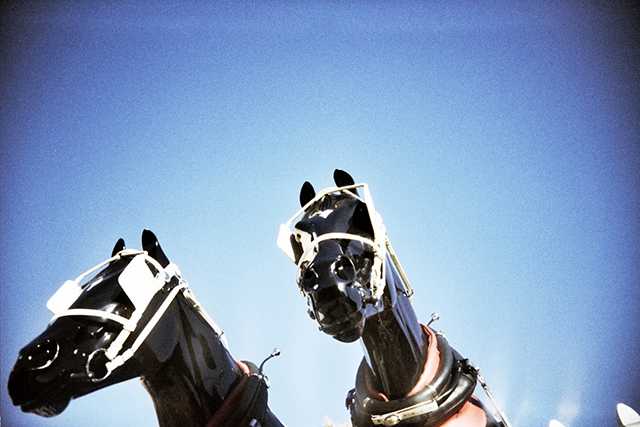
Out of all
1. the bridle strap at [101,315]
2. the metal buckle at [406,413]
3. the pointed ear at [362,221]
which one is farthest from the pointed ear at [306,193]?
the metal buckle at [406,413]

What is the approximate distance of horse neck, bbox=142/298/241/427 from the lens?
2.12 m

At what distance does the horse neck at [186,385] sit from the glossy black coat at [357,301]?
887mm

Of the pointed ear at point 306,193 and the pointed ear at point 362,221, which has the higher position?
the pointed ear at point 306,193

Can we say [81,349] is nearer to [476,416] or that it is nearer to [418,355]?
[418,355]

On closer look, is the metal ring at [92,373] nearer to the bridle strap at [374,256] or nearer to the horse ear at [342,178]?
the bridle strap at [374,256]

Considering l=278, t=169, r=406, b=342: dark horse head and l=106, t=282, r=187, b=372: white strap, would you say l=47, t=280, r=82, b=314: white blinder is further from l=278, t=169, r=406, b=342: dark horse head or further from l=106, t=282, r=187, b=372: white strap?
l=278, t=169, r=406, b=342: dark horse head

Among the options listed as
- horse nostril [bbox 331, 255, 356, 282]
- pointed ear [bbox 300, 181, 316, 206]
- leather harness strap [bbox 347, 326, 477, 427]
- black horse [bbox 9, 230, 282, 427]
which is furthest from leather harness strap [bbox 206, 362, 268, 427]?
pointed ear [bbox 300, 181, 316, 206]

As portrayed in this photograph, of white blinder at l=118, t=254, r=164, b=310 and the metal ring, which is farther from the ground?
white blinder at l=118, t=254, r=164, b=310

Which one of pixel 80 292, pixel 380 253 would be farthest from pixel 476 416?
pixel 80 292

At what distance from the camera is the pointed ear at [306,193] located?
2697mm

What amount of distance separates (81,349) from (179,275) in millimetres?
707

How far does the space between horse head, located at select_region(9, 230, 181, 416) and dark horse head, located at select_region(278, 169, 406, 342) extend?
0.82 metres

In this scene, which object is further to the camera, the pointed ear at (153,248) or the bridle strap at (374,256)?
the pointed ear at (153,248)

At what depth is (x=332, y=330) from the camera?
1699 mm
